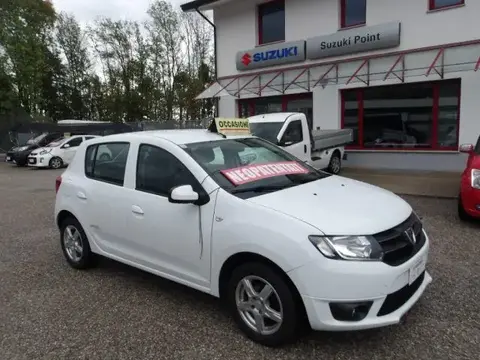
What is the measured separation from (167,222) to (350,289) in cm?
164

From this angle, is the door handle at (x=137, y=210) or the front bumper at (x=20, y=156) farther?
the front bumper at (x=20, y=156)

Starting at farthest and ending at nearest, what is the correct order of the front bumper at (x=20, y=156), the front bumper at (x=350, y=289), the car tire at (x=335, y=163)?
the front bumper at (x=20, y=156) → the car tire at (x=335, y=163) → the front bumper at (x=350, y=289)

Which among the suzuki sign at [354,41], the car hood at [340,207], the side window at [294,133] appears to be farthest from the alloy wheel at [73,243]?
the suzuki sign at [354,41]

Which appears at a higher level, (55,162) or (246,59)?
(246,59)

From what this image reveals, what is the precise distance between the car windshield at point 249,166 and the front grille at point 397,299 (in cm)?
120

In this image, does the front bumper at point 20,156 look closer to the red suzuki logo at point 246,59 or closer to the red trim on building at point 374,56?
the red trim on building at point 374,56

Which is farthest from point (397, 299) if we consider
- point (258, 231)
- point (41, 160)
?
point (41, 160)

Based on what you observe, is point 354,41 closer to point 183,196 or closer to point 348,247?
point 183,196

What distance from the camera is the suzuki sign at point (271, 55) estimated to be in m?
13.9

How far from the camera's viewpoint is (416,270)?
292cm

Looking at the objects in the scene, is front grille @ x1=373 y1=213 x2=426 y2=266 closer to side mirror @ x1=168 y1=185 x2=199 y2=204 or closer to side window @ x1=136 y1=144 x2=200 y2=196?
side mirror @ x1=168 y1=185 x2=199 y2=204

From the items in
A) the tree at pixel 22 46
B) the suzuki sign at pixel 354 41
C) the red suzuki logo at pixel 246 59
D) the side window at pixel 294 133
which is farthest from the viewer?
the tree at pixel 22 46

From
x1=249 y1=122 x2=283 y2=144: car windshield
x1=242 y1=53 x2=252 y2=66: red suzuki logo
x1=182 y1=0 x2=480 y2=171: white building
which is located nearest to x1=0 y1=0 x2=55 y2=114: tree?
x1=182 y1=0 x2=480 y2=171: white building

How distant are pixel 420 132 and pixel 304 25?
5401 mm
